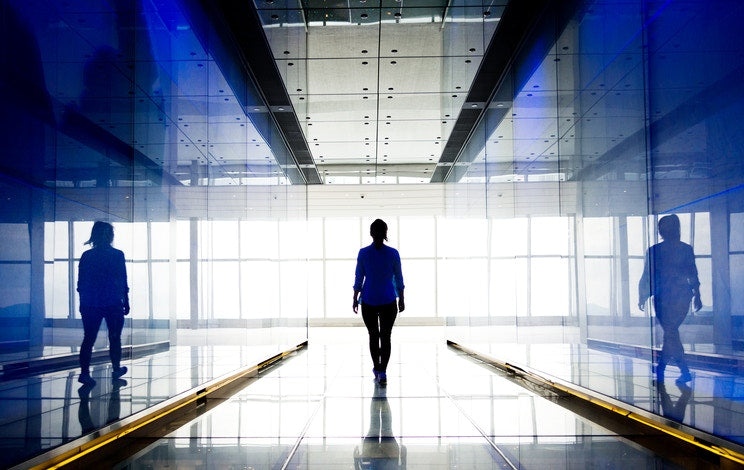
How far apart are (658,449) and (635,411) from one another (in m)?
0.71

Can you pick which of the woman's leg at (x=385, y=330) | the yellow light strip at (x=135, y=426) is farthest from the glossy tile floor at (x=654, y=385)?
the yellow light strip at (x=135, y=426)

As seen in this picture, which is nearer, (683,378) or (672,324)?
(683,378)

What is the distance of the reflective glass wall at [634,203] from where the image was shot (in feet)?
11.4

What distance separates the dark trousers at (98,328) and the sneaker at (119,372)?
28 millimetres

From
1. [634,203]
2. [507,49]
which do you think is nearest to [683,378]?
[634,203]

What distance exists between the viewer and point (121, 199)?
4.34 m

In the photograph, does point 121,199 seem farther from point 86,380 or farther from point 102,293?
point 86,380

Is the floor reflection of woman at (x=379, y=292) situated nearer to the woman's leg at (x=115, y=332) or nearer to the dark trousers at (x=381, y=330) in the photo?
the dark trousers at (x=381, y=330)

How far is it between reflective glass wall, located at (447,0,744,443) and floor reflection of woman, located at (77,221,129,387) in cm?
334

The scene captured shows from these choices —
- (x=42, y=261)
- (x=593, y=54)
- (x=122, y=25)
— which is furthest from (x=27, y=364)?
(x=593, y=54)

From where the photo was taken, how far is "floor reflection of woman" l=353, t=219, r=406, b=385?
24.4 ft

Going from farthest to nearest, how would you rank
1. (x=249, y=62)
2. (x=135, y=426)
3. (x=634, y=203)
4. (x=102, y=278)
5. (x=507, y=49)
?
(x=249, y=62), (x=507, y=49), (x=634, y=203), (x=135, y=426), (x=102, y=278)

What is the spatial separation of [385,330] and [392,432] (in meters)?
3.12

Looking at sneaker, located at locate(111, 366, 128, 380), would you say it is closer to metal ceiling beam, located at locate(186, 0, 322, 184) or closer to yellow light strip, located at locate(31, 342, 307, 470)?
yellow light strip, located at locate(31, 342, 307, 470)
